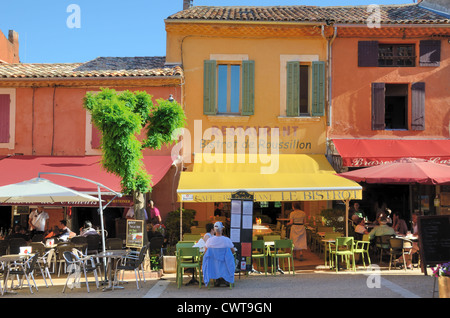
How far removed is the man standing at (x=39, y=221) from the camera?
1462 cm

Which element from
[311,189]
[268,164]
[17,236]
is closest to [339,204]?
[268,164]

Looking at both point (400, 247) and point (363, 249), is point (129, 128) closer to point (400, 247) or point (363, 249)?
point (363, 249)

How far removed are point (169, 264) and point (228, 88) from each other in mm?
6507

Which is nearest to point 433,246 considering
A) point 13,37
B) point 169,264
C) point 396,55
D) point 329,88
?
point 169,264

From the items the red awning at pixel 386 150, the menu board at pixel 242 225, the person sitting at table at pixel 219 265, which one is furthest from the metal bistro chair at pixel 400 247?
the person sitting at table at pixel 219 265

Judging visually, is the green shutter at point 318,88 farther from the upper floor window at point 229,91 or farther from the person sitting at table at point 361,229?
the person sitting at table at point 361,229

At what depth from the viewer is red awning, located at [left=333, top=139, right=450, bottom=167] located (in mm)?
14742

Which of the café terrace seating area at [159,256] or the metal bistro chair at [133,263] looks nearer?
the metal bistro chair at [133,263]

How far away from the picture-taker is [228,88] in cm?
1625

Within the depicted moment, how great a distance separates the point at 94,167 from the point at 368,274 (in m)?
8.55

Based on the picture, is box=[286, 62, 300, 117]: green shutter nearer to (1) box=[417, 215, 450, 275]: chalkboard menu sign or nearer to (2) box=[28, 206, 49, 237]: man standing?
(1) box=[417, 215, 450, 275]: chalkboard menu sign

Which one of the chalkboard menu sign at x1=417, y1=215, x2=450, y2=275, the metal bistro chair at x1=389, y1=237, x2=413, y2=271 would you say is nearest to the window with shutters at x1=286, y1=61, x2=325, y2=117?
the metal bistro chair at x1=389, y1=237, x2=413, y2=271

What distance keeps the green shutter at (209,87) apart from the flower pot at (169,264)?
5348 millimetres

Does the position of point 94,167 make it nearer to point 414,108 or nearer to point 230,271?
point 230,271
